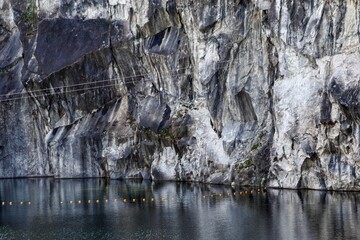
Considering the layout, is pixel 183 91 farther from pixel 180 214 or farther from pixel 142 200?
pixel 180 214

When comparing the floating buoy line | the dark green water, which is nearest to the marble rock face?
the floating buoy line

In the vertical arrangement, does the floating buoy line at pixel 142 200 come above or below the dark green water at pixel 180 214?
above

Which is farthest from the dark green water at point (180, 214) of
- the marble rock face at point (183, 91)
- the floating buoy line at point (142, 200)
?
the marble rock face at point (183, 91)

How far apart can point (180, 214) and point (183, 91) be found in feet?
76.5

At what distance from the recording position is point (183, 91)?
253ft

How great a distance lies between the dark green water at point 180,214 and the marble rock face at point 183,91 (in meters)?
3.41

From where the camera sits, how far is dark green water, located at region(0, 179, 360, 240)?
1866 inches

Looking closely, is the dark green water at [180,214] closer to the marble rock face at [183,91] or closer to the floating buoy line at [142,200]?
the floating buoy line at [142,200]

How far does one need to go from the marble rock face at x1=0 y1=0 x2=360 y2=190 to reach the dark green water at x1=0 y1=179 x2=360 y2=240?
3.41 m

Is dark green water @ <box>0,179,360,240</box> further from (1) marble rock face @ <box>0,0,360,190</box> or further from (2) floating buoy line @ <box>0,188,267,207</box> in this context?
(1) marble rock face @ <box>0,0,360,190</box>

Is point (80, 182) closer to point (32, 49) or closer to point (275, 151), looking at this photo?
point (32, 49)

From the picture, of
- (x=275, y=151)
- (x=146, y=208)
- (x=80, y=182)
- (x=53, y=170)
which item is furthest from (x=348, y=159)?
(x=53, y=170)

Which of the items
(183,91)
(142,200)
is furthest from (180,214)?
(183,91)

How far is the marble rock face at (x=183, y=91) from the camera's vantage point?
196 feet
